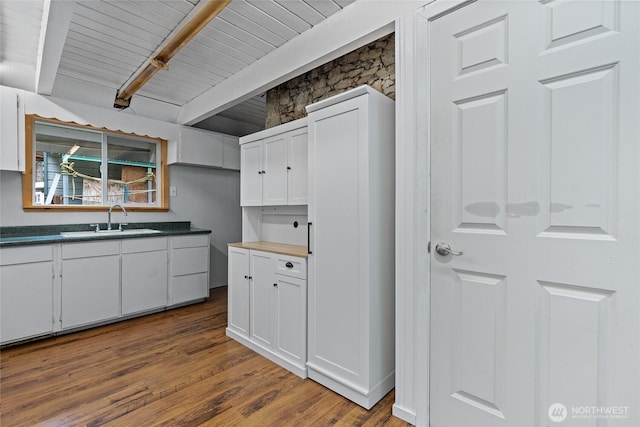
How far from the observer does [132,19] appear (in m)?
2.19

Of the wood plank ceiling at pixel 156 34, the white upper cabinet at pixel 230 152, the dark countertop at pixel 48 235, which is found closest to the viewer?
the wood plank ceiling at pixel 156 34

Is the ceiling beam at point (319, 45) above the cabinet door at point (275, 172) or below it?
above

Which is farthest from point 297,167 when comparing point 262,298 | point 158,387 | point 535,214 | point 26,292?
point 26,292

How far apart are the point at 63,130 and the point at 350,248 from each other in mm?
3598

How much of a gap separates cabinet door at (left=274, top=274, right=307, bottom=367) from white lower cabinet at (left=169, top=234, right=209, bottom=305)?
187cm

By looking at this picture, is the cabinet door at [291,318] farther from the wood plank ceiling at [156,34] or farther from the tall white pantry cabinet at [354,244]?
the wood plank ceiling at [156,34]

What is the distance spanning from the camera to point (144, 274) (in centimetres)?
338

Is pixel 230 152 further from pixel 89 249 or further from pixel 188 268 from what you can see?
pixel 89 249

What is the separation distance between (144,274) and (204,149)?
6.04 feet

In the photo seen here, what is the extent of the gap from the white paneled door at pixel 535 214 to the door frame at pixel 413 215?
49 mm

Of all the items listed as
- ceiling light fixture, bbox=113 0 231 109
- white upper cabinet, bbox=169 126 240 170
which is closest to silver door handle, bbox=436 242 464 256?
ceiling light fixture, bbox=113 0 231 109

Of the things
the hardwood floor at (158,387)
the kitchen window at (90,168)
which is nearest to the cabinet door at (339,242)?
the hardwood floor at (158,387)

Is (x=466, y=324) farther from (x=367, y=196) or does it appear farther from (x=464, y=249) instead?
(x=367, y=196)

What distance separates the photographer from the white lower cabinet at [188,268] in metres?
3.64
